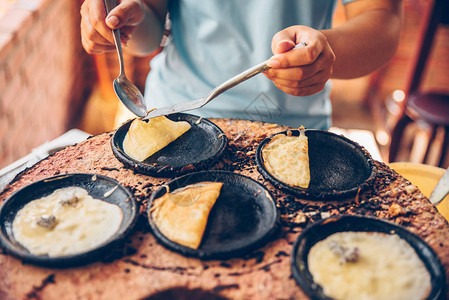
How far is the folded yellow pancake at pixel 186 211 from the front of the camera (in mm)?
1328

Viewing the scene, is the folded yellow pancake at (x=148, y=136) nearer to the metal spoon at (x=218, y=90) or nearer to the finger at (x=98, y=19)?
the metal spoon at (x=218, y=90)

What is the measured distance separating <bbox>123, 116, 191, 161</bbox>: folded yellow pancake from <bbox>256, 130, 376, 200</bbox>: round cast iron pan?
47cm

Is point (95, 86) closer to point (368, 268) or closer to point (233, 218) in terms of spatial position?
point (233, 218)

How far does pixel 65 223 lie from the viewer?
4.45ft

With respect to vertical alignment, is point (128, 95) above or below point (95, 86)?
above

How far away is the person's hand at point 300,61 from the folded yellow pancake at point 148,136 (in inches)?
23.2

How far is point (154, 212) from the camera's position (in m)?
1.43

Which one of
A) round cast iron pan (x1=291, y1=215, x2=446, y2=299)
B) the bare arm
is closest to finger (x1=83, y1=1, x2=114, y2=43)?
the bare arm

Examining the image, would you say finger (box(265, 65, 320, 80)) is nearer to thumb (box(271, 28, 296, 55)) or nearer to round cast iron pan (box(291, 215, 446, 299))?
thumb (box(271, 28, 296, 55))

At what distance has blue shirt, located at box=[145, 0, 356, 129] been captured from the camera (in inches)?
80.4

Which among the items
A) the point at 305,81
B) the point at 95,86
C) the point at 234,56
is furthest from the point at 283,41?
the point at 95,86

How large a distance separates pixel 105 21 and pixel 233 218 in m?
1.18

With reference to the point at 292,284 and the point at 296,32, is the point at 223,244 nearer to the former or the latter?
the point at 292,284

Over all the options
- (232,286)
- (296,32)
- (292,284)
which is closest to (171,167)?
(232,286)
